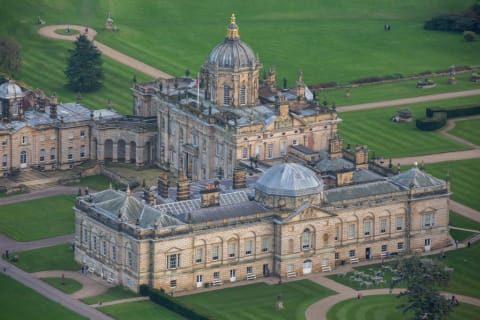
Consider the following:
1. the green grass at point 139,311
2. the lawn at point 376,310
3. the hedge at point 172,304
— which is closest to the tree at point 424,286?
the lawn at point 376,310

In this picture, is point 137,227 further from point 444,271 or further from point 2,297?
point 444,271

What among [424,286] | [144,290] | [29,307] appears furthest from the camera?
[144,290]

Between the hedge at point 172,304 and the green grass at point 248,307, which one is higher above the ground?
the hedge at point 172,304

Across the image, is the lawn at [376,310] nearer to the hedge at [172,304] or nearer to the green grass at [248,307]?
the green grass at [248,307]

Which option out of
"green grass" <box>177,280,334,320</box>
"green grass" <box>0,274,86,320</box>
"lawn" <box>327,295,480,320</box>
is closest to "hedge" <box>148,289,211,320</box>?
"green grass" <box>177,280,334,320</box>

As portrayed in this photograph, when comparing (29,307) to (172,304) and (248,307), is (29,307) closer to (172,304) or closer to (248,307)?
(172,304)

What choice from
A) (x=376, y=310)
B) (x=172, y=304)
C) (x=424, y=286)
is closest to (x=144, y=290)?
(x=172, y=304)

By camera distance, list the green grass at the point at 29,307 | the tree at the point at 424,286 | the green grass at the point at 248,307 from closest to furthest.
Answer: the tree at the point at 424,286 < the green grass at the point at 29,307 < the green grass at the point at 248,307
